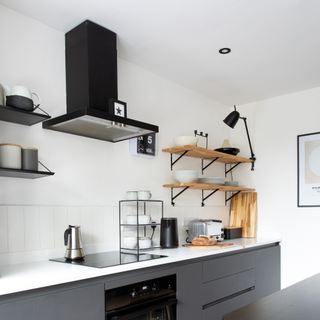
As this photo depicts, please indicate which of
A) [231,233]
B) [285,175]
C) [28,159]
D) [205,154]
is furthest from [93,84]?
[285,175]

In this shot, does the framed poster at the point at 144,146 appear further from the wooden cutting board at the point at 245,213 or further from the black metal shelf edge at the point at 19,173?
the wooden cutting board at the point at 245,213

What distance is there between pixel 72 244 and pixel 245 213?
2.28m

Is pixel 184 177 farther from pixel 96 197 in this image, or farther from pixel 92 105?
pixel 92 105

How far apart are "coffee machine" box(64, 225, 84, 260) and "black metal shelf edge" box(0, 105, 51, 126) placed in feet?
2.32

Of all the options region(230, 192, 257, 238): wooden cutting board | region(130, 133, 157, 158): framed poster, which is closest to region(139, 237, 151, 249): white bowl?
region(130, 133, 157, 158): framed poster

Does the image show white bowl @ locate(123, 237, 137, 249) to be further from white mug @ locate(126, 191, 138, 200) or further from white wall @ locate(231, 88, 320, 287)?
white wall @ locate(231, 88, 320, 287)

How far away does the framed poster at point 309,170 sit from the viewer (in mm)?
3341

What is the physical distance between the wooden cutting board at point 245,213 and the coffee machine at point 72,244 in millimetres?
2191

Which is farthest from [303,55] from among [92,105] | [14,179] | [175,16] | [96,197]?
[14,179]

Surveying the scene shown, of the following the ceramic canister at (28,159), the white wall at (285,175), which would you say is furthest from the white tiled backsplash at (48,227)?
the white wall at (285,175)

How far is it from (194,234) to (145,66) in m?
1.61

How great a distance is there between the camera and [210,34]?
2.40 metres

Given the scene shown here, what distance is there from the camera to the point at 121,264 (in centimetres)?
189

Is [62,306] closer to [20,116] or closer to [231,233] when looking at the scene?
[20,116]
